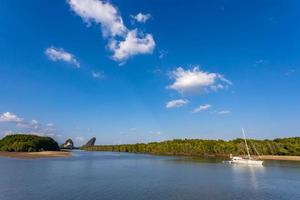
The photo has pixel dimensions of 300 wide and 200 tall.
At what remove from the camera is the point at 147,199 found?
146 ft

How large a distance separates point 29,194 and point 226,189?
3713cm

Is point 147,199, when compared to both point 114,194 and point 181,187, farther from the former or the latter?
point 181,187

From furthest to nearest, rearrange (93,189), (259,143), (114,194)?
(259,143), (93,189), (114,194)

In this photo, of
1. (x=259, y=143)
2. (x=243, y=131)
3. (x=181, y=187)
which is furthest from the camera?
(x=259, y=143)

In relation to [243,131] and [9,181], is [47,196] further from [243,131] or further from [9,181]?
[243,131]

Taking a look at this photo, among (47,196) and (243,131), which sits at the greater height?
(243,131)

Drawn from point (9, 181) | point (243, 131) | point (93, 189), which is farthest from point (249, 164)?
point (9, 181)

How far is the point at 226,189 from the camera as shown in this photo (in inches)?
2186

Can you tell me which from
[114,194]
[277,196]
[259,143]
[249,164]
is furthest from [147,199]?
[259,143]

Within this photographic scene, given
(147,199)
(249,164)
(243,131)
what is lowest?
(147,199)

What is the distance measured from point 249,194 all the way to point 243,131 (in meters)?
97.8

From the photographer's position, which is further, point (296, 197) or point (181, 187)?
point (181, 187)

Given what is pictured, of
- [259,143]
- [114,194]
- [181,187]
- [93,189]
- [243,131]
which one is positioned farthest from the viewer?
[259,143]

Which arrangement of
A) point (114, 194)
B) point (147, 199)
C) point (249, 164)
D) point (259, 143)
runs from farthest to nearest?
point (259, 143) < point (249, 164) < point (114, 194) < point (147, 199)
